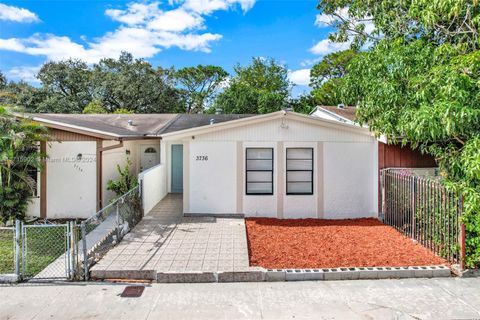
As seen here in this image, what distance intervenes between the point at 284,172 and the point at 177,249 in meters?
4.36

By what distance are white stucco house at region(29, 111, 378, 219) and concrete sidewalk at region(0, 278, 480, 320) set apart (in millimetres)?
4497

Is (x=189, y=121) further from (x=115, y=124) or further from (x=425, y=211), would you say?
(x=425, y=211)

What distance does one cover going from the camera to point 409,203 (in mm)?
8328

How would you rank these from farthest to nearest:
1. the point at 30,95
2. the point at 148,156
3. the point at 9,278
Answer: the point at 30,95, the point at 148,156, the point at 9,278

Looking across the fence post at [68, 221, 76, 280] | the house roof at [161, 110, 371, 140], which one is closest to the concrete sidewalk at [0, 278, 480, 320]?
the fence post at [68, 221, 76, 280]

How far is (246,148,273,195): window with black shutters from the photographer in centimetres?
1035

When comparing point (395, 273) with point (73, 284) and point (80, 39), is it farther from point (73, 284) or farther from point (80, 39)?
point (80, 39)

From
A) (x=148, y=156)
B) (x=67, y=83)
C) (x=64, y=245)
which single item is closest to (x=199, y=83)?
(x=67, y=83)

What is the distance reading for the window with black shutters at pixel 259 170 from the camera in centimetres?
1035

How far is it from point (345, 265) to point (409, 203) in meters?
3.11

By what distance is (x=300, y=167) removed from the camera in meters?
10.4

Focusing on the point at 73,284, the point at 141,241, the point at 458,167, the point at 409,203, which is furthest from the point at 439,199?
the point at 73,284

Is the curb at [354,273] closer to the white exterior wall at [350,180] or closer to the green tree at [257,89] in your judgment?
the white exterior wall at [350,180]

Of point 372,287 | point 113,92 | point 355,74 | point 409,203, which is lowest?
point 372,287
